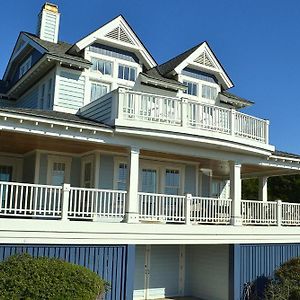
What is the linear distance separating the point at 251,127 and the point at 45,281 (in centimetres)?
1006

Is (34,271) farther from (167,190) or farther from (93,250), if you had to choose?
(167,190)

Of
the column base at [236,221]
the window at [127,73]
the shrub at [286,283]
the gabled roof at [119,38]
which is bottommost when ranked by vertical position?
the shrub at [286,283]

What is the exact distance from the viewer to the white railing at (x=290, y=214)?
1823 centimetres

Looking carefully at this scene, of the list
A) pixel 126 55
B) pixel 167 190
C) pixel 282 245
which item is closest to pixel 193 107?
pixel 167 190

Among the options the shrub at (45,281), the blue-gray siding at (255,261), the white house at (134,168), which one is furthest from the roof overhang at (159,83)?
the shrub at (45,281)

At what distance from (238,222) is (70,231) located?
22.3 ft

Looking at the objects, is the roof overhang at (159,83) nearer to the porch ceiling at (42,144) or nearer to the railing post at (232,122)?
the porch ceiling at (42,144)

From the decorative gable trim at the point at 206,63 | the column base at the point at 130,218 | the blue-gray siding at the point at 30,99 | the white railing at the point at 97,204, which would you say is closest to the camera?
the white railing at the point at 97,204

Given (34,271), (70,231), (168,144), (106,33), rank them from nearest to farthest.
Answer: (34,271) → (70,231) → (168,144) → (106,33)

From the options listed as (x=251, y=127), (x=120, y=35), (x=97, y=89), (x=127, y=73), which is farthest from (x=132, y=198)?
(x=120, y=35)

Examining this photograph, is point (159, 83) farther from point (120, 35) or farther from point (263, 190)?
point (263, 190)

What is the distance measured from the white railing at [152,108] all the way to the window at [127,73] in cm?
508

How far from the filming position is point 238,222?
1605 centimetres

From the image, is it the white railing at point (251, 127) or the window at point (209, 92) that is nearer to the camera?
the white railing at point (251, 127)
